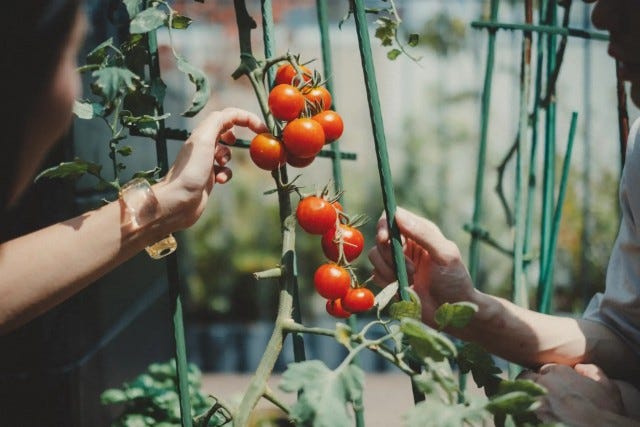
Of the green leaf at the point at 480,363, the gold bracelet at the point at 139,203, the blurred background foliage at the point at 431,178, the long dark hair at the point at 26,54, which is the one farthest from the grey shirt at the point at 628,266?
the blurred background foliage at the point at 431,178

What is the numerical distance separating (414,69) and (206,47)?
4.45 ft

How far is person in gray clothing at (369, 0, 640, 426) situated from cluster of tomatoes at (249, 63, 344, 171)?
0.18 meters

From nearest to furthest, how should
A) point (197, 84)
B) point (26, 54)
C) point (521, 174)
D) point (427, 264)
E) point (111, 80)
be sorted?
point (26, 54) → point (111, 80) → point (197, 84) → point (427, 264) → point (521, 174)

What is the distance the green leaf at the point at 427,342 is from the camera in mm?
818

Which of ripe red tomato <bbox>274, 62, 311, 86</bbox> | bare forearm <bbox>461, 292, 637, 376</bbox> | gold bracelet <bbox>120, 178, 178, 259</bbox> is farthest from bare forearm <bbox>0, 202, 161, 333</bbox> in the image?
bare forearm <bbox>461, 292, 637, 376</bbox>

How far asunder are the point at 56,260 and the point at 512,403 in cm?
62

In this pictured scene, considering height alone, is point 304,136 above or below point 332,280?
above

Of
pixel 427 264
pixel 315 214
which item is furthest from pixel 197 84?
pixel 427 264

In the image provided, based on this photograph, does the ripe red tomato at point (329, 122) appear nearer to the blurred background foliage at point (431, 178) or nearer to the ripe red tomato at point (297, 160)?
the ripe red tomato at point (297, 160)

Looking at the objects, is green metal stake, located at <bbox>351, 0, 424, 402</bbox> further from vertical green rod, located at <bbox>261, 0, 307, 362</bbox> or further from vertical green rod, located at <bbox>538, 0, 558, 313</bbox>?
vertical green rod, located at <bbox>538, 0, 558, 313</bbox>

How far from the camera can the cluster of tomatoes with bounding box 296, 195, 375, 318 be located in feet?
3.43

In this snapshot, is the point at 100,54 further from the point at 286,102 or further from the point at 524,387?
the point at 524,387

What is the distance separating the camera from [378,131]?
100cm

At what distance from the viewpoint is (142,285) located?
2275 millimetres
